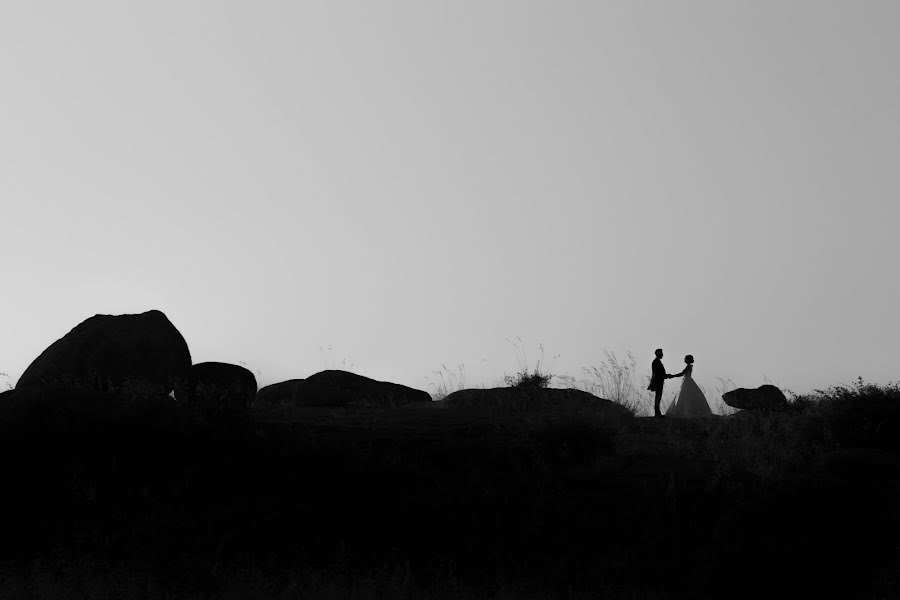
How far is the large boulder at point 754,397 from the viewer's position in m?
24.3

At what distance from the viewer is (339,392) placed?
76.7ft

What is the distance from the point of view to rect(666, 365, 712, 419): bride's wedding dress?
22.9 m

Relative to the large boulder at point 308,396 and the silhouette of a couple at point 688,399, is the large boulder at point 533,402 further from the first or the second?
the large boulder at point 308,396

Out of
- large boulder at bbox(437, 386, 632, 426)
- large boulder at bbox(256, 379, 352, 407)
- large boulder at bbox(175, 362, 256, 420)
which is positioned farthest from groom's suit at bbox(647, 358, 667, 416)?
large boulder at bbox(175, 362, 256, 420)

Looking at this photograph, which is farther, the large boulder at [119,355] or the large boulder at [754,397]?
the large boulder at [754,397]

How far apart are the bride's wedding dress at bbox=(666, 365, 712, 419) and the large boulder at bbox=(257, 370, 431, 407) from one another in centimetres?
561

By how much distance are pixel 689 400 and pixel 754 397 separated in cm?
246

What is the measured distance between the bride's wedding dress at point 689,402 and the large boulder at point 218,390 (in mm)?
9061

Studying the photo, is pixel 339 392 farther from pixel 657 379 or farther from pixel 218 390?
pixel 657 379

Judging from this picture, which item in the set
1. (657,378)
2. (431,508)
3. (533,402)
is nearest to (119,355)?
(533,402)

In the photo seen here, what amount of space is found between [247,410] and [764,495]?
835cm

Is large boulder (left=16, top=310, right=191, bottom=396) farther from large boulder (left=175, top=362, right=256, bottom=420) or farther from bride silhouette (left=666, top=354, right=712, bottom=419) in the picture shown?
bride silhouette (left=666, top=354, right=712, bottom=419)

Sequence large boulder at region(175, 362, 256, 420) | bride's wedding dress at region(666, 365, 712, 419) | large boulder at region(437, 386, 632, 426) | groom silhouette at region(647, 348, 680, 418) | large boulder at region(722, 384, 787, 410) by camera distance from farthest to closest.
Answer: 1. large boulder at region(722, 384, 787, 410)
2. bride's wedding dress at region(666, 365, 712, 419)
3. groom silhouette at region(647, 348, 680, 418)
4. large boulder at region(437, 386, 632, 426)
5. large boulder at region(175, 362, 256, 420)

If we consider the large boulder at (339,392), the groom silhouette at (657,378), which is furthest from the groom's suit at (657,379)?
the large boulder at (339,392)
